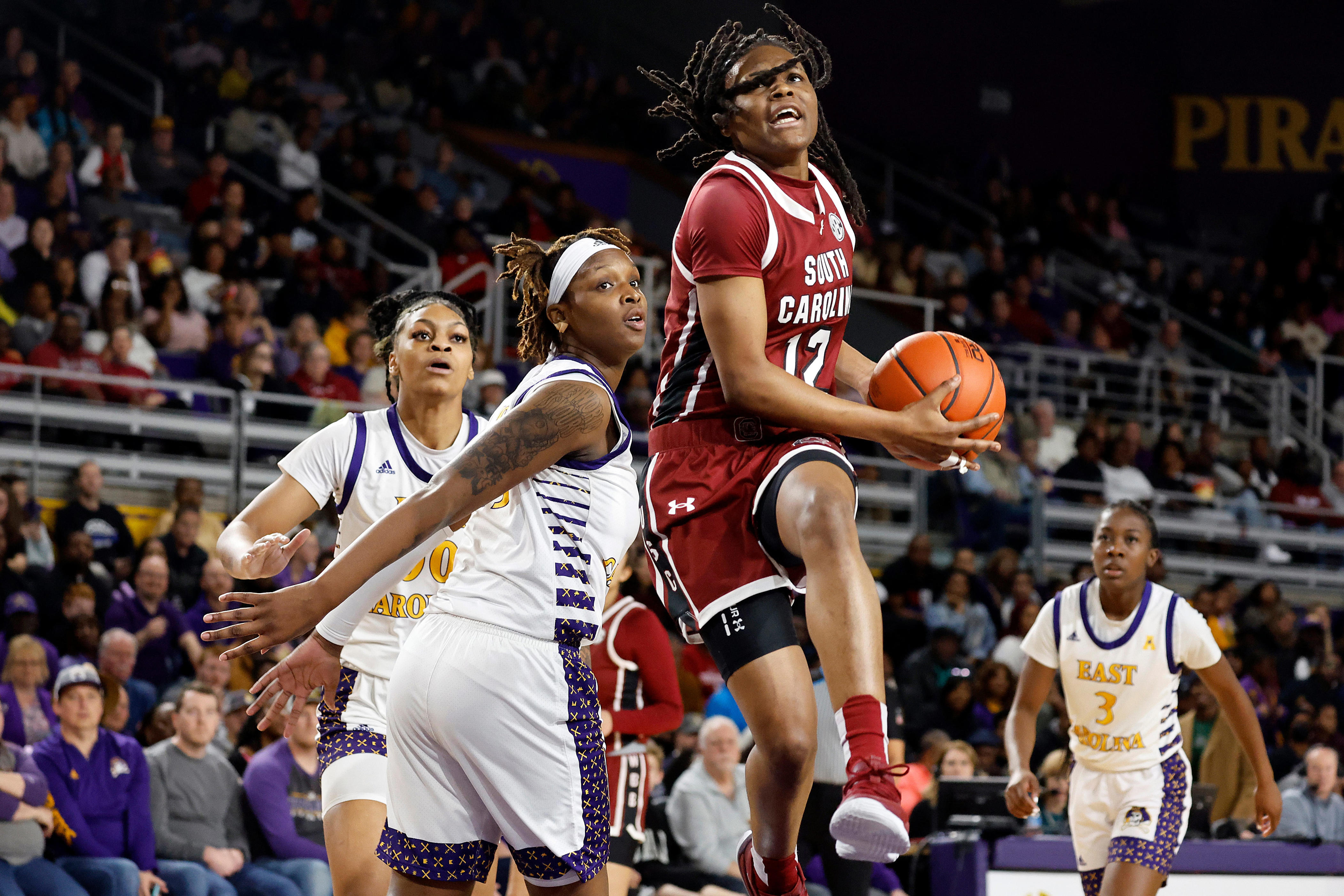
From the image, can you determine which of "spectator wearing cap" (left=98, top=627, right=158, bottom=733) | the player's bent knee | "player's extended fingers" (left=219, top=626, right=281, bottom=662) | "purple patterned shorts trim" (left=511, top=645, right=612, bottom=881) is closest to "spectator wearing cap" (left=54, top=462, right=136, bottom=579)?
"spectator wearing cap" (left=98, top=627, right=158, bottom=733)

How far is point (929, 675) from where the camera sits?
11.3m

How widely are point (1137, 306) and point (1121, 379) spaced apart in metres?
3.77

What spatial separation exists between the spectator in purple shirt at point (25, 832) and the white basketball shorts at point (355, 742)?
3.11 metres

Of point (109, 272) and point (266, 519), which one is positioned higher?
point (109, 272)

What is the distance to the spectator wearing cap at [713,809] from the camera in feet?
28.4

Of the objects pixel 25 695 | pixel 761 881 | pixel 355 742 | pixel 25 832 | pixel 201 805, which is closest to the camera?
pixel 761 881

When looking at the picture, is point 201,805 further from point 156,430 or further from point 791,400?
point 791,400

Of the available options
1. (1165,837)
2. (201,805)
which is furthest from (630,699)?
(201,805)

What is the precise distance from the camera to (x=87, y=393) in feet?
35.2

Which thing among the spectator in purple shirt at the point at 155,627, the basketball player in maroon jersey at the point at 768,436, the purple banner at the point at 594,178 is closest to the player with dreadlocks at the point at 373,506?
the basketball player in maroon jersey at the point at 768,436

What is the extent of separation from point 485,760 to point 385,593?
0.87 metres

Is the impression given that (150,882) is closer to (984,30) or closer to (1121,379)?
(1121,379)

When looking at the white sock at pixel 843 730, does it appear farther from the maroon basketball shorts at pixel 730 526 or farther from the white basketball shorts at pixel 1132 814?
the white basketball shorts at pixel 1132 814

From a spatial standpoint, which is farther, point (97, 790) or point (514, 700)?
point (97, 790)
